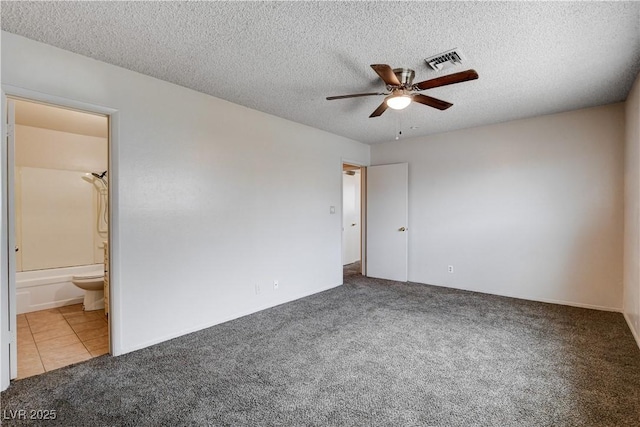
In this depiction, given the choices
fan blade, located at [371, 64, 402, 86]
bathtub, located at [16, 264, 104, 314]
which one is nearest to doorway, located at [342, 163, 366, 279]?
fan blade, located at [371, 64, 402, 86]

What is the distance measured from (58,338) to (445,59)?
4.43 m

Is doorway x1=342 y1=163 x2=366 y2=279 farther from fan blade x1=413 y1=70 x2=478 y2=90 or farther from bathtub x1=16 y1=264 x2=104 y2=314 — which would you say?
bathtub x1=16 y1=264 x2=104 y2=314

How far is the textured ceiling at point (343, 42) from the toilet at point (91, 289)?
2732mm

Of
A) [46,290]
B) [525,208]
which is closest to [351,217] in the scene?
[525,208]

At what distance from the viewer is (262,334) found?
3.08m

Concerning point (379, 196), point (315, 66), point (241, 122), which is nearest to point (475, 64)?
point (315, 66)

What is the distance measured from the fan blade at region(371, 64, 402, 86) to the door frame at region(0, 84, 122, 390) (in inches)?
86.9

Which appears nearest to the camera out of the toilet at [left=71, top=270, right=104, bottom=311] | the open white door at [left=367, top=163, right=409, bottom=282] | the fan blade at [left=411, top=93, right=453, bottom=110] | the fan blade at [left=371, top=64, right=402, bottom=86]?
the fan blade at [left=371, top=64, right=402, bottom=86]

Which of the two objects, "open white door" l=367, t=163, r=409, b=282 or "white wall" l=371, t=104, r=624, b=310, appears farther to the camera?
"open white door" l=367, t=163, r=409, b=282

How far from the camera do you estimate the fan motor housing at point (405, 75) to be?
105 inches

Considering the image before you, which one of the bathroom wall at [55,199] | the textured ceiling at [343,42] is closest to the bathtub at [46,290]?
the bathroom wall at [55,199]

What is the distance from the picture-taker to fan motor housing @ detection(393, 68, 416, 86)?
2.66 metres

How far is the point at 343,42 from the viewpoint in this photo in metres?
2.25

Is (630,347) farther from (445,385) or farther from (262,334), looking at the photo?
(262,334)
